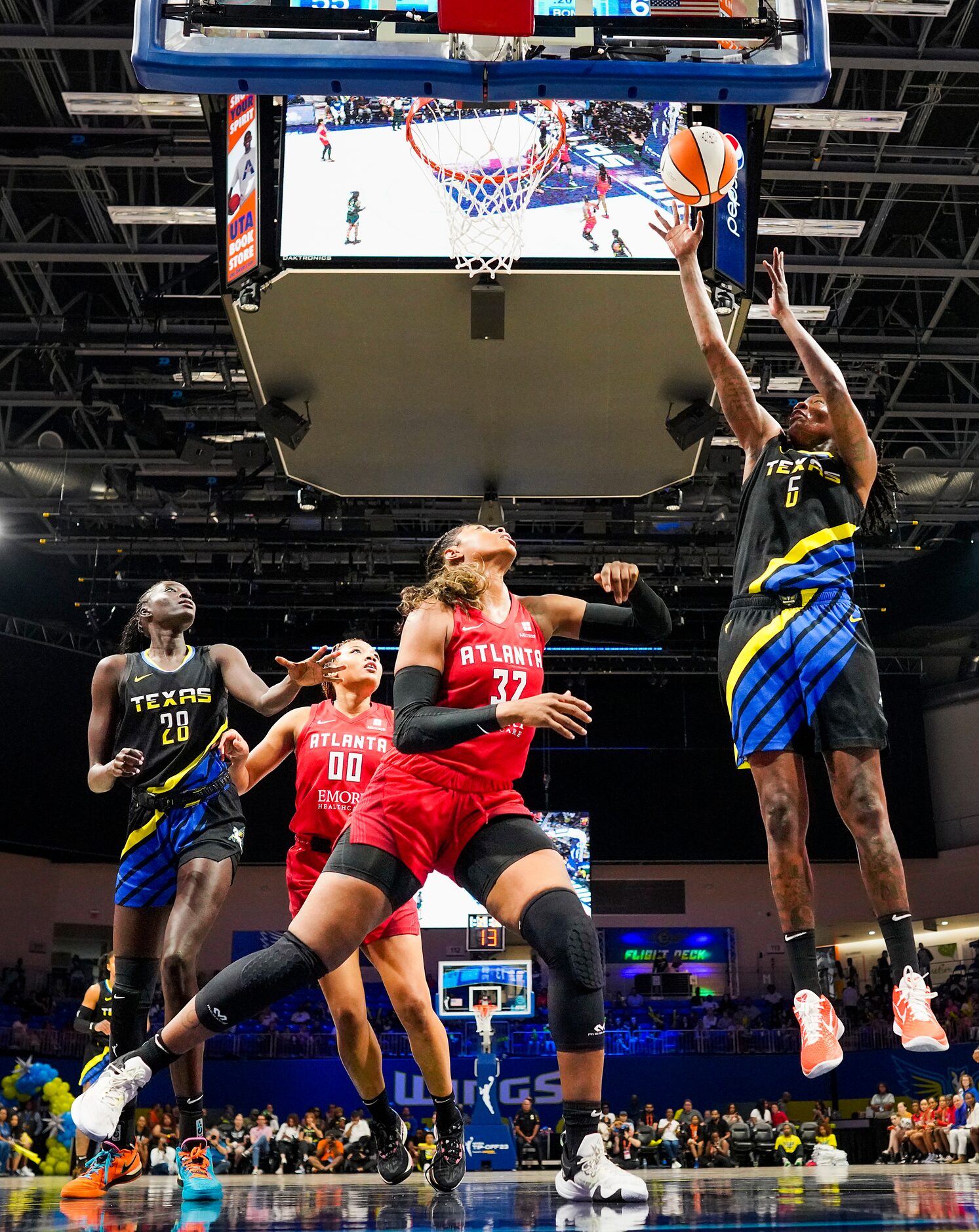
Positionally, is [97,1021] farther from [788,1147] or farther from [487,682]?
[788,1147]

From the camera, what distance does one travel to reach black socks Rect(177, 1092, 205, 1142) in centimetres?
508

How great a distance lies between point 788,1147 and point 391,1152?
1467cm

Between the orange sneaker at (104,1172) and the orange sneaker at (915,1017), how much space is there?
3.16 m

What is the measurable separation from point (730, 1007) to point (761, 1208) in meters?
24.9

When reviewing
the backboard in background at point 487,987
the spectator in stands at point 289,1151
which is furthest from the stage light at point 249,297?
the spectator in stands at point 289,1151

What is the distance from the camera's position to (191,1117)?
5.14m

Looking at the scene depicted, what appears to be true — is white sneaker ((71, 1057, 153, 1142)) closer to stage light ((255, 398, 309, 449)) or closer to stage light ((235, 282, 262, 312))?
stage light ((235, 282, 262, 312))

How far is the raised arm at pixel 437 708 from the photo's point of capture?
363cm

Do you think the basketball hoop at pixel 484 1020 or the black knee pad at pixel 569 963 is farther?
the basketball hoop at pixel 484 1020

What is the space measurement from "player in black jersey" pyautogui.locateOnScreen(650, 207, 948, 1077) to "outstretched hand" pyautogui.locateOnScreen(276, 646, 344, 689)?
5.44 feet

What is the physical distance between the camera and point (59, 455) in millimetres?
17672

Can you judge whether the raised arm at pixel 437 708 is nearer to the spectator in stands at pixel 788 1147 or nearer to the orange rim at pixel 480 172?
the orange rim at pixel 480 172

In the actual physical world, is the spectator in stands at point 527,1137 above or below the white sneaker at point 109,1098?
below

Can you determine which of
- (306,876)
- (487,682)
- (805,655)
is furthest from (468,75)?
(306,876)
